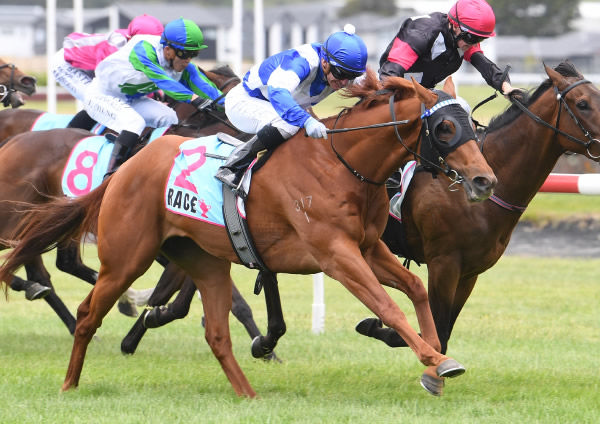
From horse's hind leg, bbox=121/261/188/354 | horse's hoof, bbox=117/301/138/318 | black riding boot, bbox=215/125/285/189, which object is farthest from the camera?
horse's hoof, bbox=117/301/138/318

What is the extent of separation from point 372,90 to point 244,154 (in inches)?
29.5

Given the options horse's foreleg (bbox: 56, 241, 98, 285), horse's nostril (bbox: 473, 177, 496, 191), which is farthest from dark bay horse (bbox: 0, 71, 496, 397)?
horse's foreleg (bbox: 56, 241, 98, 285)

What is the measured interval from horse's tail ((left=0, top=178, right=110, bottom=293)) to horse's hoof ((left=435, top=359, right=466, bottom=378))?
7.77ft

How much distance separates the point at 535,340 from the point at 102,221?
3.54 metres

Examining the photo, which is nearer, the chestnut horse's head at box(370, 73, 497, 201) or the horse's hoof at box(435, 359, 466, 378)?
the horse's hoof at box(435, 359, 466, 378)

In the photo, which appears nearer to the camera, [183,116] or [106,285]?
[106,285]

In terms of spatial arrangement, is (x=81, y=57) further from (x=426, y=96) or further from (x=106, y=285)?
(x=426, y=96)

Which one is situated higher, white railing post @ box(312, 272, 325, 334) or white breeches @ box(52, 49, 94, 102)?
white breeches @ box(52, 49, 94, 102)

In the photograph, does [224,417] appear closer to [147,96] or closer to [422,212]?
[422,212]

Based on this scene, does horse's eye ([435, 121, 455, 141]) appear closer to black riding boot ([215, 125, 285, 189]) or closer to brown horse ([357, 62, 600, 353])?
black riding boot ([215, 125, 285, 189])

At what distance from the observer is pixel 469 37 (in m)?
5.86

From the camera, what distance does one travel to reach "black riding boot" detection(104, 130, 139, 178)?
23.3 feet

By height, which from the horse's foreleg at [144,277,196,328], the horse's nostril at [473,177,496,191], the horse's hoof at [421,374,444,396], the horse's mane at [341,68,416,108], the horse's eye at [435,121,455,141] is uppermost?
the horse's mane at [341,68,416,108]

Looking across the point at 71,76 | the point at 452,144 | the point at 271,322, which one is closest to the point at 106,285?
the point at 271,322
